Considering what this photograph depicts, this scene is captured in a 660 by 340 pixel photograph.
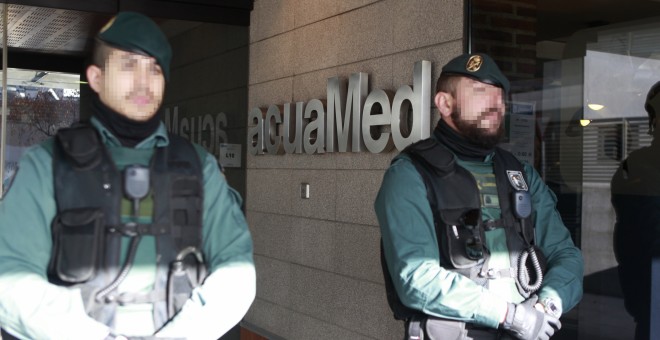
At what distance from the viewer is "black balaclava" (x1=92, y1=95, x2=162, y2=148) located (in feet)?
7.28

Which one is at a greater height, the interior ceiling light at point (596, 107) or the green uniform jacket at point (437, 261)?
the interior ceiling light at point (596, 107)

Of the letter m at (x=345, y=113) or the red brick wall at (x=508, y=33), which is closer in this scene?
the red brick wall at (x=508, y=33)

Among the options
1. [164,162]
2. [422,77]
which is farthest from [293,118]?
[164,162]

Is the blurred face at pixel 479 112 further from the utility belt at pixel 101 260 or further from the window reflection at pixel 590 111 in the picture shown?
the utility belt at pixel 101 260

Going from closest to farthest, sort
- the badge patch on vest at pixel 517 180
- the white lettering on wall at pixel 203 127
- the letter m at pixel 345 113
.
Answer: the badge patch on vest at pixel 517 180
the letter m at pixel 345 113
the white lettering on wall at pixel 203 127

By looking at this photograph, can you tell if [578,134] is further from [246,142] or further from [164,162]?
[246,142]

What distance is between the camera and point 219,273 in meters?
2.24

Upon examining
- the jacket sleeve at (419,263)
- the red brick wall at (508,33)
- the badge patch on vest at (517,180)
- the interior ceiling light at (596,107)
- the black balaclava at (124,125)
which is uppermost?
the red brick wall at (508,33)

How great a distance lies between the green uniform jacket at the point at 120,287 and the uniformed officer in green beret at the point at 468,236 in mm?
684

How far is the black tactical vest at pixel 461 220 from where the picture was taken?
9.34 ft

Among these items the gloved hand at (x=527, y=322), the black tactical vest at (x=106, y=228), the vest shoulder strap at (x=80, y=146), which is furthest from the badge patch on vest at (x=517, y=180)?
the vest shoulder strap at (x=80, y=146)

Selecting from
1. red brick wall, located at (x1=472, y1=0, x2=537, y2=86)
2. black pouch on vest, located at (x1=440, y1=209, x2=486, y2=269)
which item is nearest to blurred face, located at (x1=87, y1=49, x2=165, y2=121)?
black pouch on vest, located at (x1=440, y1=209, x2=486, y2=269)

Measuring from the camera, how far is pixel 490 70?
2902mm

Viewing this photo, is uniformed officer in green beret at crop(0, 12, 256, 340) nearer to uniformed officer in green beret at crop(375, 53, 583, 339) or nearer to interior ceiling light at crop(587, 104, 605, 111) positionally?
uniformed officer in green beret at crop(375, 53, 583, 339)
